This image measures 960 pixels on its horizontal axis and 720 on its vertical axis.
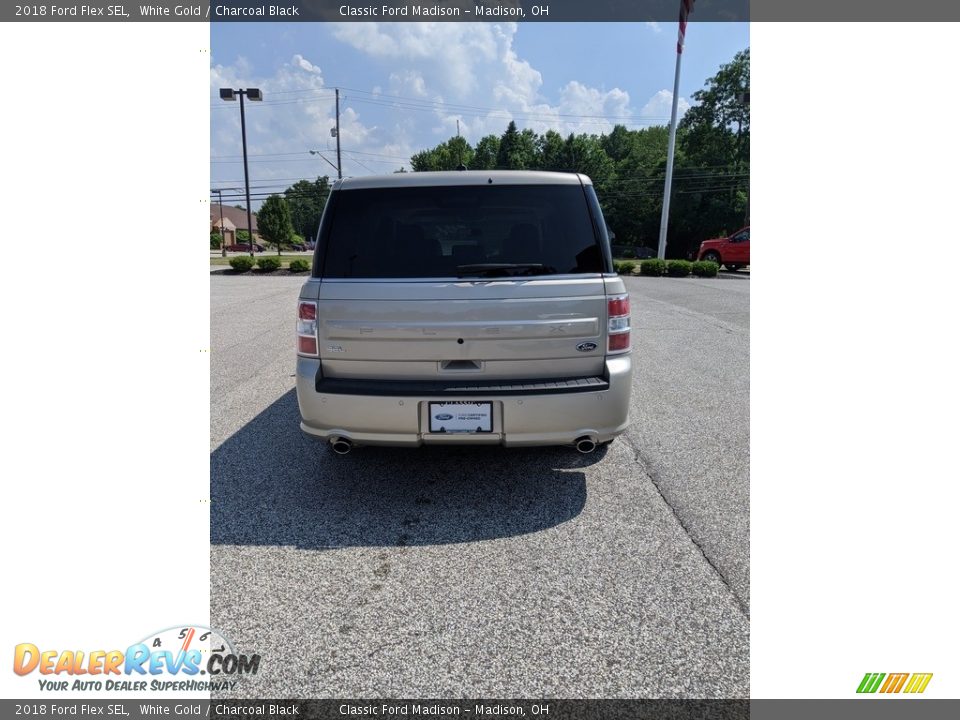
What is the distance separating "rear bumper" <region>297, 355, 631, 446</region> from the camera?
2961mm

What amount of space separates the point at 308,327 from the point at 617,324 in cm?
179

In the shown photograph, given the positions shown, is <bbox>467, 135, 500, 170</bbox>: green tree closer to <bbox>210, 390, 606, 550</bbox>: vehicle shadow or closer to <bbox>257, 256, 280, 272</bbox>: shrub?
<bbox>257, 256, 280, 272</bbox>: shrub

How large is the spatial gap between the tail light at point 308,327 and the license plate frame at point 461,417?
774 mm

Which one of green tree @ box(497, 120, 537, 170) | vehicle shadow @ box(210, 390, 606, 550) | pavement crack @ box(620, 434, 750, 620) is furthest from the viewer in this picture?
green tree @ box(497, 120, 537, 170)

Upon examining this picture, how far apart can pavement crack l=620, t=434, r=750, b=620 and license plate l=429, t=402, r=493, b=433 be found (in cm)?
119

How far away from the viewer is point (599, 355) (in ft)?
10.1

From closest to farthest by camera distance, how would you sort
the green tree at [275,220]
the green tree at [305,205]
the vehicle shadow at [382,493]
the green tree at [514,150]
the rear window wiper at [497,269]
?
the vehicle shadow at [382,493], the rear window wiper at [497,269], the green tree at [275,220], the green tree at [514,150], the green tree at [305,205]

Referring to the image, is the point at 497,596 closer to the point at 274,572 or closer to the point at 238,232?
the point at 274,572

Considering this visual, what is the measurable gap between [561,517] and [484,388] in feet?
2.84

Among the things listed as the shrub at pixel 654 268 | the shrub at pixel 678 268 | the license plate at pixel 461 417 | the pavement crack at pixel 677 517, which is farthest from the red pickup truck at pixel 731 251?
the license plate at pixel 461 417

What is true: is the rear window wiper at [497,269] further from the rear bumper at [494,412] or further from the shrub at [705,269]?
the shrub at [705,269]

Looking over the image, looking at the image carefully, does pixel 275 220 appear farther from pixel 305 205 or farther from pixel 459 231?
pixel 459 231

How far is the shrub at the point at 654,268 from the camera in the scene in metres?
23.3
